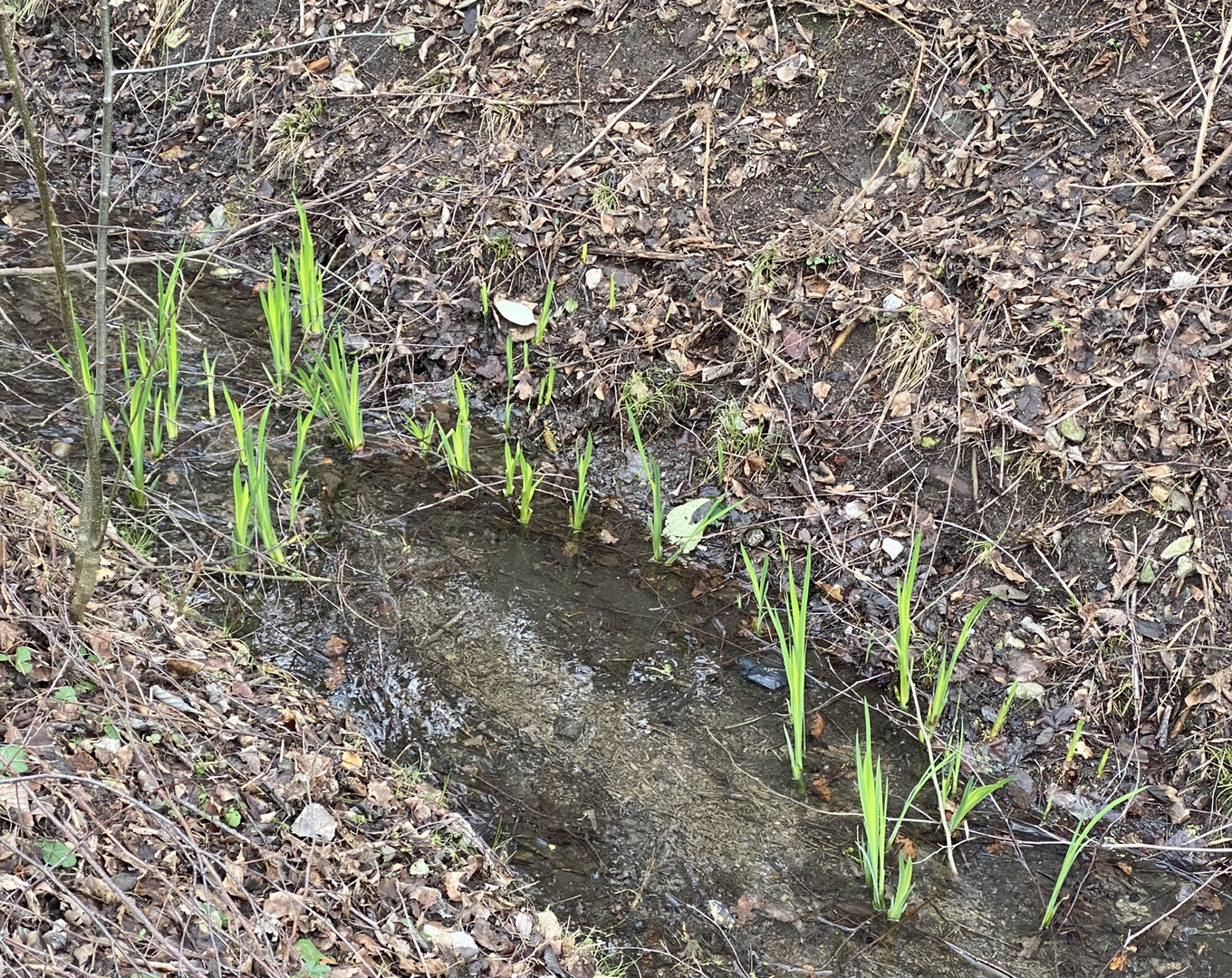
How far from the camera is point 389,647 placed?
3.17 meters

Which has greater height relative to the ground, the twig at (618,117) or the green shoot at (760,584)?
the twig at (618,117)

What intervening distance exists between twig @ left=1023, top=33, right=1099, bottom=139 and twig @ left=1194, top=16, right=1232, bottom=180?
367 mm

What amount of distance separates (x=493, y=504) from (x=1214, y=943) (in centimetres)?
262

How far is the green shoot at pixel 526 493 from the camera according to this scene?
3549 mm

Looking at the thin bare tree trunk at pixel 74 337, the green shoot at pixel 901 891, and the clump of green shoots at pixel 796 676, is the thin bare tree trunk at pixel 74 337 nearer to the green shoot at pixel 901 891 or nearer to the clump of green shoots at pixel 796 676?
the clump of green shoots at pixel 796 676

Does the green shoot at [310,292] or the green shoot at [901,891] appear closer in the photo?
the green shoot at [901,891]

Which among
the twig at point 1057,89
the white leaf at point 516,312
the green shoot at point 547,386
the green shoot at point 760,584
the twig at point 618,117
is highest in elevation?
the twig at point 1057,89

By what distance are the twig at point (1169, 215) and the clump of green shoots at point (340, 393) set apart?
9.04 ft

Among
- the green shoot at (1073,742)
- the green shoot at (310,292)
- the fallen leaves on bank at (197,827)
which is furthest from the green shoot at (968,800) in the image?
the green shoot at (310,292)

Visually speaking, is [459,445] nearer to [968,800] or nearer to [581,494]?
[581,494]

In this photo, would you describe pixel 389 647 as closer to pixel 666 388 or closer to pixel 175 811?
pixel 175 811

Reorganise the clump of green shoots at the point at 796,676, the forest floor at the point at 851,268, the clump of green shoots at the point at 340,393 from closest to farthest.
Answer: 1. the clump of green shoots at the point at 796,676
2. the forest floor at the point at 851,268
3. the clump of green shoots at the point at 340,393

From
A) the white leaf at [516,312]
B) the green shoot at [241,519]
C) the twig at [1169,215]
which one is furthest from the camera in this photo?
the white leaf at [516,312]

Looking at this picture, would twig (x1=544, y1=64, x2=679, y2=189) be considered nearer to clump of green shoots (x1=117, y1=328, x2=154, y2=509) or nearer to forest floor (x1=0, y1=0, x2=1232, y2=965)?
forest floor (x1=0, y1=0, x2=1232, y2=965)
